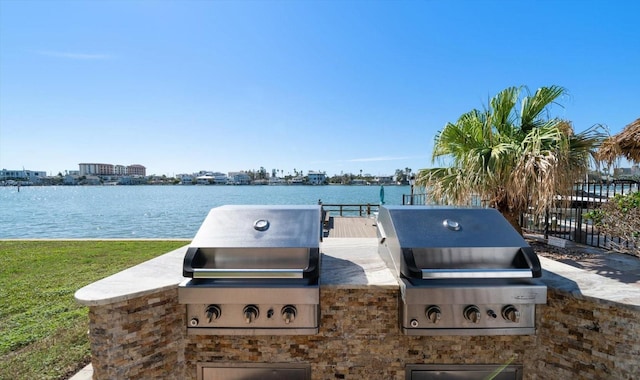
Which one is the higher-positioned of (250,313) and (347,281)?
(347,281)

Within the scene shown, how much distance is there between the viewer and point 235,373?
2.46 m

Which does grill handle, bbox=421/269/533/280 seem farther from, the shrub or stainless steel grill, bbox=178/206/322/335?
the shrub

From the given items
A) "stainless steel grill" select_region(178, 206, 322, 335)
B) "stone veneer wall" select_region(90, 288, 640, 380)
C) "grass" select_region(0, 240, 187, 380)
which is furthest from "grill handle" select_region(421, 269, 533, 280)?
"grass" select_region(0, 240, 187, 380)

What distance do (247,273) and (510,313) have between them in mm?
2145

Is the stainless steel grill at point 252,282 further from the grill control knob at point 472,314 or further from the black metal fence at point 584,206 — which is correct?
the black metal fence at point 584,206

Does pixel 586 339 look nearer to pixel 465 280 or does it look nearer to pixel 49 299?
pixel 465 280

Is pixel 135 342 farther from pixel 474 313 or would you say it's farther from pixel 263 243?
pixel 474 313

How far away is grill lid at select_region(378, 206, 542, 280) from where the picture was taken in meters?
2.20

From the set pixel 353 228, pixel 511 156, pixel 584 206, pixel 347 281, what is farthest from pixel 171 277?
pixel 584 206

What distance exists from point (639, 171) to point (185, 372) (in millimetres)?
7915

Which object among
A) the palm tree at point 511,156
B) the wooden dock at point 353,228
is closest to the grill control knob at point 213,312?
the palm tree at point 511,156

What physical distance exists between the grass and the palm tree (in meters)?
5.31

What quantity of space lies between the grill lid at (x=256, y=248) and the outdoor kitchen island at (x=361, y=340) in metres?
0.28

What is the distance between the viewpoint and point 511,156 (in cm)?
390
